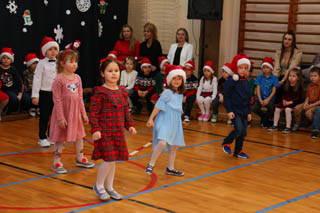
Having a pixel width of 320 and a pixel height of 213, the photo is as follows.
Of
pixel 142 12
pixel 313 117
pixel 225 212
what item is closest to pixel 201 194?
pixel 225 212

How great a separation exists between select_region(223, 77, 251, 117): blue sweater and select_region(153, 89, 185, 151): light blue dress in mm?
1093

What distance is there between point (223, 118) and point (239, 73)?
2.45m

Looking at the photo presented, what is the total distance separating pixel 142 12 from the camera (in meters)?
10.4

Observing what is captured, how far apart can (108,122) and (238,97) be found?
2215mm

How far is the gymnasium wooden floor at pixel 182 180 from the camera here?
4.33 meters

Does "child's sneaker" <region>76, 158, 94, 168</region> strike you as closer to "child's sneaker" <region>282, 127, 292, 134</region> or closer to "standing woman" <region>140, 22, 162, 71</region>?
"child's sneaker" <region>282, 127, 292, 134</region>

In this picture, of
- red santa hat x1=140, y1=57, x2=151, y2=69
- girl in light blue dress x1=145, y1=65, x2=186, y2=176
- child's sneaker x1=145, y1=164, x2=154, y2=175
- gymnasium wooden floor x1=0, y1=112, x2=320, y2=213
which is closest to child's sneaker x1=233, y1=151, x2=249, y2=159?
gymnasium wooden floor x1=0, y1=112, x2=320, y2=213

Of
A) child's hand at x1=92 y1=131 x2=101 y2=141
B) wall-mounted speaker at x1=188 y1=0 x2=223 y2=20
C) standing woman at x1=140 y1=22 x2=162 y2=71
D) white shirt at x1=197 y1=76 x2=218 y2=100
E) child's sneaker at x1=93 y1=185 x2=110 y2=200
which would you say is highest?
wall-mounted speaker at x1=188 y1=0 x2=223 y2=20

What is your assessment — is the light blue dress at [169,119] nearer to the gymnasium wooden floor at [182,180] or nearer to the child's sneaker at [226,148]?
the gymnasium wooden floor at [182,180]

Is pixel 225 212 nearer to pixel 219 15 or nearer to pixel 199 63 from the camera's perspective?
pixel 219 15

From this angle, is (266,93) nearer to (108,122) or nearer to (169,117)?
(169,117)

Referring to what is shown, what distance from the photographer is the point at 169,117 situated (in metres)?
5.17

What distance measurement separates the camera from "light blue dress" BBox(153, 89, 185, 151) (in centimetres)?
513

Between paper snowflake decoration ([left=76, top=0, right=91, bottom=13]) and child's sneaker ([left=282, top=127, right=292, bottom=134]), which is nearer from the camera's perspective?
child's sneaker ([left=282, top=127, right=292, bottom=134])
